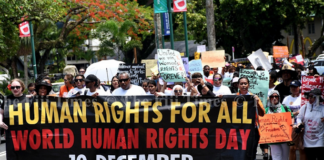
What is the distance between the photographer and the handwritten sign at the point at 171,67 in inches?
364

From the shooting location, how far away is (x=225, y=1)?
3500 centimetres

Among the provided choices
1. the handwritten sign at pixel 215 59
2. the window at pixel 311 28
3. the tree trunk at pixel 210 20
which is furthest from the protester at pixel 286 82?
the window at pixel 311 28

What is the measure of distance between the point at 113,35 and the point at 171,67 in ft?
94.8

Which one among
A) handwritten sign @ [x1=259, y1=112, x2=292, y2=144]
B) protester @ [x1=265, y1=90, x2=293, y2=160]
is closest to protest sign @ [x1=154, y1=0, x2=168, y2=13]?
protester @ [x1=265, y1=90, x2=293, y2=160]

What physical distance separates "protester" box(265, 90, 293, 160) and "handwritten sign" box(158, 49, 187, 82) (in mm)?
1642

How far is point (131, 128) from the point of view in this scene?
719cm

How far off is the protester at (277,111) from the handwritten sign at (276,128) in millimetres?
138

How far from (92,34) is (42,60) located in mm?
6240

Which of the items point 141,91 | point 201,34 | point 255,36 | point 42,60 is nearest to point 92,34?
point 42,60

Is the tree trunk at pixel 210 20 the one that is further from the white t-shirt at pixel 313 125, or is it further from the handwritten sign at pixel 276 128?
the white t-shirt at pixel 313 125

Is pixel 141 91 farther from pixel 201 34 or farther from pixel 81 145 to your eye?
pixel 201 34

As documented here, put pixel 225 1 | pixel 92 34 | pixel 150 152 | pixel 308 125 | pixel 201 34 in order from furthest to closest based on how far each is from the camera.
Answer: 1. pixel 92 34
2. pixel 201 34
3. pixel 225 1
4. pixel 308 125
5. pixel 150 152

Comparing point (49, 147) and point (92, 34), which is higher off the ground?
point (92, 34)

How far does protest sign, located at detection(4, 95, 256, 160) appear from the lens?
7.08 m
